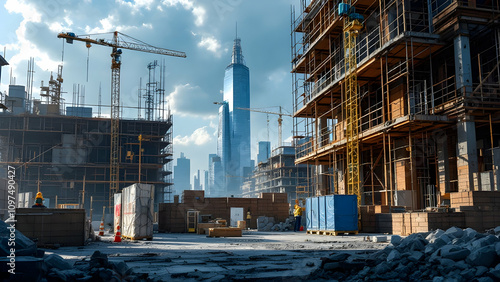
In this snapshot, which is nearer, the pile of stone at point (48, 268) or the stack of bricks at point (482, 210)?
the pile of stone at point (48, 268)

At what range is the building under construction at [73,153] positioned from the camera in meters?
64.2

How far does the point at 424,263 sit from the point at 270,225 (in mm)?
24306

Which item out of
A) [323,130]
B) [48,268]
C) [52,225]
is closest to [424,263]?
[48,268]

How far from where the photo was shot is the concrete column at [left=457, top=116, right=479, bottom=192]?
20.9 metres

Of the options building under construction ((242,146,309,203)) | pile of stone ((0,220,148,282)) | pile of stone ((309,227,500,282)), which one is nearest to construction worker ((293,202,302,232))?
pile of stone ((309,227,500,282))

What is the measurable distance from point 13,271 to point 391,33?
957 inches

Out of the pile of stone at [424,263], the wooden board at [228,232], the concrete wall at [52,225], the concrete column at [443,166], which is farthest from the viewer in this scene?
the concrete column at [443,166]

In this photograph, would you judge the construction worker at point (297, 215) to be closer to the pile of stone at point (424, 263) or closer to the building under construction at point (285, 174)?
the pile of stone at point (424, 263)

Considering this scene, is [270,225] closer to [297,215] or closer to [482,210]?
[297,215]

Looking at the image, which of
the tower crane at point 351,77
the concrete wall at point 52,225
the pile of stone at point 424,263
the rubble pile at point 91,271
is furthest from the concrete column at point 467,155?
the rubble pile at point 91,271

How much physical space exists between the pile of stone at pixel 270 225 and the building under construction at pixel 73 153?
3505 centimetres

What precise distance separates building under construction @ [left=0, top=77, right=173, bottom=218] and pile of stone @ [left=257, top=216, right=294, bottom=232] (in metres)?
35.0

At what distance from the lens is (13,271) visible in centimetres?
606

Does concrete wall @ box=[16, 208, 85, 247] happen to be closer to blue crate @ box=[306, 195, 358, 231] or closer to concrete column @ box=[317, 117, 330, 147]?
blue crate @ box=[306, 195, 358, 231]
